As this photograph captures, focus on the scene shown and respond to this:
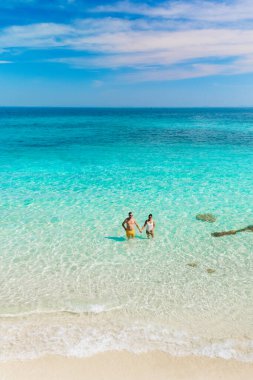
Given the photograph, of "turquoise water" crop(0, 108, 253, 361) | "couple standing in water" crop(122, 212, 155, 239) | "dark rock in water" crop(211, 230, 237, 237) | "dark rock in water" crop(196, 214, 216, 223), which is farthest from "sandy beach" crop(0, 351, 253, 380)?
"dark rock in water" crop(196, 214, 216, 223)

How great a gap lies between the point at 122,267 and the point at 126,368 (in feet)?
18.0

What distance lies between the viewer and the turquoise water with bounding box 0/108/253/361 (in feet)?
32.9

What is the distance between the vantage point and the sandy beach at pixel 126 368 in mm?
8617

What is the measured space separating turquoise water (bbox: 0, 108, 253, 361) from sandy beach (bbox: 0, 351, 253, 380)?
31cm

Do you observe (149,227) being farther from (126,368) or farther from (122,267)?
(126,368)

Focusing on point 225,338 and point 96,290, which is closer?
point 225,338

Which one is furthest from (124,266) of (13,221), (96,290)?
(13,221)

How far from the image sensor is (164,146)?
48062 mm

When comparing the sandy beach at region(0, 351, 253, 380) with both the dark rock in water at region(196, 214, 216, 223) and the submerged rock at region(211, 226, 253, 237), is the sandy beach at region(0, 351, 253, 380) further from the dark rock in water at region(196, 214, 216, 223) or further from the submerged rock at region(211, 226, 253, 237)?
the dark rock in water at region(196, 214, 216, 223)

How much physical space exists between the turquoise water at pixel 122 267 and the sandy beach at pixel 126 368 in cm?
31

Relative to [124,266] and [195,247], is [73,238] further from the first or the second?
[195,247]

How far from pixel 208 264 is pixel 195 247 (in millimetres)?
1684

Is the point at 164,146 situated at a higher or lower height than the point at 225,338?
higher

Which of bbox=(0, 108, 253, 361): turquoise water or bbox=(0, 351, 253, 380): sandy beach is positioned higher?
bbox=(0, 108, 253, 361): turquoise water
